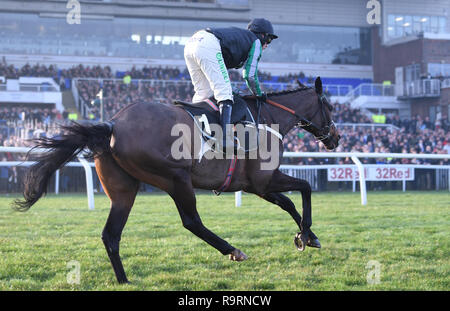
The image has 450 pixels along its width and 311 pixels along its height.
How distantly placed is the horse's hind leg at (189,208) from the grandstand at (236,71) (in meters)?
19.0

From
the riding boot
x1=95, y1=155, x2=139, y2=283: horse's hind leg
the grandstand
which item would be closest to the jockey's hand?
the riding boot

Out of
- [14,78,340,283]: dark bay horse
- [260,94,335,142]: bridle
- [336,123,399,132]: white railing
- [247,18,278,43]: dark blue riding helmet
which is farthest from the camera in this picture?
[336,123,399,132]: white railing

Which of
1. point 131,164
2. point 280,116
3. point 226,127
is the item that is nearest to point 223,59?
point 226,127

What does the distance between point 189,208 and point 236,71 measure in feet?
85.9

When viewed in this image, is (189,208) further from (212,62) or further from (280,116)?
(280,116)

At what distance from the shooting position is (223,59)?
5188mm

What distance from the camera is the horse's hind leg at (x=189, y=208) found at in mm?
4656

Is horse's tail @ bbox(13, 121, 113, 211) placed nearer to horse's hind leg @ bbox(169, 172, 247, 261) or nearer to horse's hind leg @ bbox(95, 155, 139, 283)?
horse's hind leg @ bbox(95, 155, 139, 283)

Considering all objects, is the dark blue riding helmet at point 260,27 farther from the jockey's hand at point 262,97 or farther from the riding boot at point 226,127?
the riding boot at point 226,127

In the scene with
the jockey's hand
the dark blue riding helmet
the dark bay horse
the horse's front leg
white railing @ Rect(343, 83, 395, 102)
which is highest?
white railing @ Rect(343, 83, 395, 102)

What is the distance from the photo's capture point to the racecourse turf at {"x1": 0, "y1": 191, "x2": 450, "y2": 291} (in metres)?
4.55

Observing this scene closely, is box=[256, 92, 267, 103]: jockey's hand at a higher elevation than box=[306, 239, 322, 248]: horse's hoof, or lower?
higher

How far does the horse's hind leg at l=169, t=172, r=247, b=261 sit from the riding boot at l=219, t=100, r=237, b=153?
0.50 meters

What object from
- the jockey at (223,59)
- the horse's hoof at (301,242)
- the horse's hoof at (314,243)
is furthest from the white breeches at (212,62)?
the horse's hoof at (314,243)
